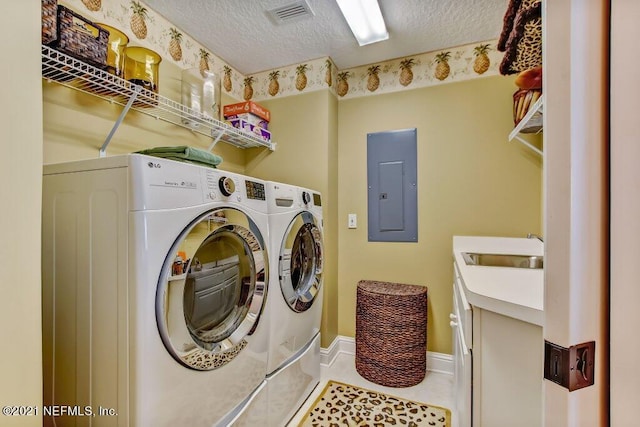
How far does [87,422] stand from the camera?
913 millimetres

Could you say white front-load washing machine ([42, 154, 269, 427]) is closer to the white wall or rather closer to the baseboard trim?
the white wall

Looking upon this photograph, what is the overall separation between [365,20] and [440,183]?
119 cm

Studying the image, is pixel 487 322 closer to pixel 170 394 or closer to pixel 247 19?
pixel 170 394

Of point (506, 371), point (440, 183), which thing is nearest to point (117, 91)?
point (506, 371)

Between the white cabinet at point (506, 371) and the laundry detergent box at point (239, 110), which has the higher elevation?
the laundry detergent box at point (239, 110)

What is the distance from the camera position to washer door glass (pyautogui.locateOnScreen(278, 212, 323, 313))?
151 cm

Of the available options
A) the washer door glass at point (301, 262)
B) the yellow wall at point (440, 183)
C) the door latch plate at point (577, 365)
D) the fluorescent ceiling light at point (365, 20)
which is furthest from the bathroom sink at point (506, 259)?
the fluorescent ceiling light at point (365, 20)

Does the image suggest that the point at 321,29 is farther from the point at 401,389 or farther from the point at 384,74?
the point at 401,389

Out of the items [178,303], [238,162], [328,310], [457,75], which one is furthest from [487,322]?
[238,162]

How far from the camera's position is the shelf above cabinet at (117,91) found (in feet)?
3.62

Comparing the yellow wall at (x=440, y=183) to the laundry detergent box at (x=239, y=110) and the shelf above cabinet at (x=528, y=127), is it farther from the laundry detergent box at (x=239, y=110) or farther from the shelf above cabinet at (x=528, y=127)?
the laundry detergent box at (x=239, y=110)

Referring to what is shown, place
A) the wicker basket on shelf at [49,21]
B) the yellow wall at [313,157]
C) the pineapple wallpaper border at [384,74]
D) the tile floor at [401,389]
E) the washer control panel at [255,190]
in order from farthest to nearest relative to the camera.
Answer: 1. the yellow wall at [313,157]
2. the pineapple wallpaper border at [384,74]
3. the tile floor at [401,389]
4. the washer control panel at [255,190]
5. the wicker basket on shelf at [49,21]

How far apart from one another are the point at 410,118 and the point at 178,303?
2.03 metres

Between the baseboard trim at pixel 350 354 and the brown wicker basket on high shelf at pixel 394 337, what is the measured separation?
162mm
